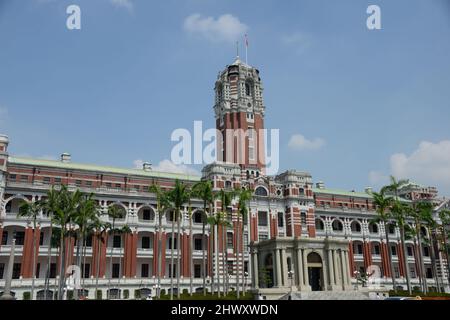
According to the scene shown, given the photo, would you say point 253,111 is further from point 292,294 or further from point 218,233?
point 292,294

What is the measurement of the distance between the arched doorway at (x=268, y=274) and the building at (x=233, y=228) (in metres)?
0.15

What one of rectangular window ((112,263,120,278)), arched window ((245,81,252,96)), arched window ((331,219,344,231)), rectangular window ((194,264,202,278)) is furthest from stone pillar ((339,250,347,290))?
arched window ((245,81,252,96))

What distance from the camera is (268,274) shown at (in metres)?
60.5

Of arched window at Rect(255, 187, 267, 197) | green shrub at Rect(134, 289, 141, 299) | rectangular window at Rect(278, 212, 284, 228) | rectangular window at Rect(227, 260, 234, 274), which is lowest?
green shrub at Rect(134, 289, 141, 299)

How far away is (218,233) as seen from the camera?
73438 mm

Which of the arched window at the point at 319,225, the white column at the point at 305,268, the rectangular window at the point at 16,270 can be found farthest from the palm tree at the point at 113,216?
the arched window at the point at 319,225

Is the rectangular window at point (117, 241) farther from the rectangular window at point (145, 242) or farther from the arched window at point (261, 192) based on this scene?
the arched window at point (261, 192)

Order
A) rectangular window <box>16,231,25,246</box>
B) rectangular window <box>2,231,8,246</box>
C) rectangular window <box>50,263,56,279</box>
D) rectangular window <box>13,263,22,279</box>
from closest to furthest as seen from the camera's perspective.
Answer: rectangular window <box>13,263,22,279</box> < rectangular window <box>2,231,8,246</box> < rectangular window <box>16,231,25,246</box> < rectangular window <box>50,263,56,279</box>

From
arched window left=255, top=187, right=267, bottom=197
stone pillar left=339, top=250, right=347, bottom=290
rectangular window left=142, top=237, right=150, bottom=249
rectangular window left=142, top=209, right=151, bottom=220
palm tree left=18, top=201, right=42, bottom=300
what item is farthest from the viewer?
arched window left=255, top=187, right=267, bottom=197

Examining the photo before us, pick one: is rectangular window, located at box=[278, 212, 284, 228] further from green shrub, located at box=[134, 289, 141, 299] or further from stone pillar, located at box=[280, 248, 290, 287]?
green shrub, located at box=[134, 289, 141, 299]

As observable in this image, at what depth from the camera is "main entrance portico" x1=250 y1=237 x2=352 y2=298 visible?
184 ft

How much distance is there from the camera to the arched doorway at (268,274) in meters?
58.5

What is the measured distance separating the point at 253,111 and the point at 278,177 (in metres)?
15.6

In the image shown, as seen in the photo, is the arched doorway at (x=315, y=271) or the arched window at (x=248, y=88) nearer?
the arched doorway at (x=315, y=271)
